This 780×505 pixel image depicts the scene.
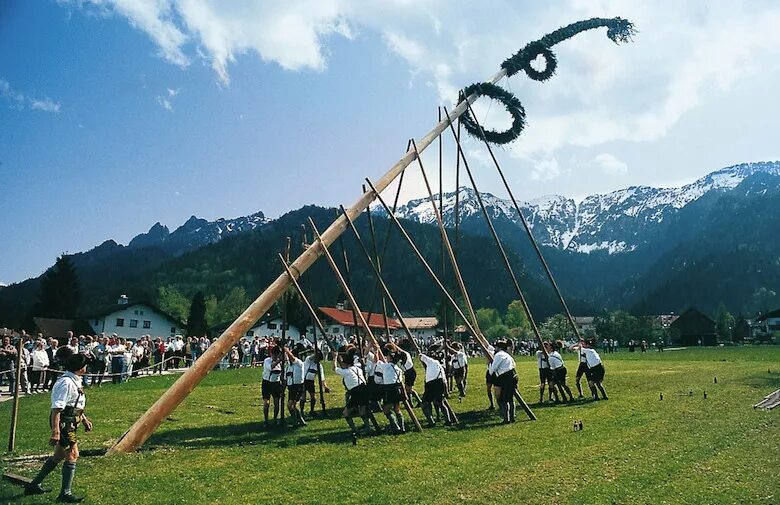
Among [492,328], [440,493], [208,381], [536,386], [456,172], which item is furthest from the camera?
[492,328]

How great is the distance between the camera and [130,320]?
238ft

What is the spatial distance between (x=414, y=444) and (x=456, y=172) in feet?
38.7

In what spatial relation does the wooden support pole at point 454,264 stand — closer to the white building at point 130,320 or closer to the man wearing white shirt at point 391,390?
the man wearing white shirt at point 391,390

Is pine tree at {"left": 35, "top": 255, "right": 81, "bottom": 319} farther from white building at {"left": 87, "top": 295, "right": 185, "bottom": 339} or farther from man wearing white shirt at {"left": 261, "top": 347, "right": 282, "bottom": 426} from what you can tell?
man wearing white shirt at {"left": 261, "top": 347, "right": 282, "bottom": 426}

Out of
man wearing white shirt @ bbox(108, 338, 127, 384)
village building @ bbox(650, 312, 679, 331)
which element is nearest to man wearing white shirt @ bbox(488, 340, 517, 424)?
man wearing white shirt @ bbox(108, 338, 127, 384)

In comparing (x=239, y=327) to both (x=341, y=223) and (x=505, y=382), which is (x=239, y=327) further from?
(x=505, y=382)

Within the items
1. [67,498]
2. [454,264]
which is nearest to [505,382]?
[454,264]

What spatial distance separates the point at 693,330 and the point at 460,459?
365 ft

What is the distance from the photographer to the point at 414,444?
38.9 feet

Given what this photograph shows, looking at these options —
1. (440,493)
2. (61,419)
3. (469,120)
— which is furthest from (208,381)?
(440,493)

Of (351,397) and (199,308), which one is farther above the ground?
(199,308)

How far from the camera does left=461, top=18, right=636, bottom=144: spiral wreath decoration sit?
2147 centimetres

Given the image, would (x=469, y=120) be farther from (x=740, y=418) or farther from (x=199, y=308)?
(x=199, y=308)

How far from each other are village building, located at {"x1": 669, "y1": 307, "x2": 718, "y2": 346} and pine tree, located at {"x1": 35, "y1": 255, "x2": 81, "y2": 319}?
4107 inches
